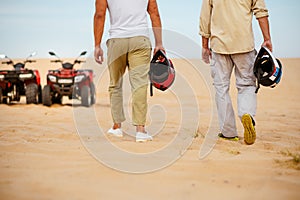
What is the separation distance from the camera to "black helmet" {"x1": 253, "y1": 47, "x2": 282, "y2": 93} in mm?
4410

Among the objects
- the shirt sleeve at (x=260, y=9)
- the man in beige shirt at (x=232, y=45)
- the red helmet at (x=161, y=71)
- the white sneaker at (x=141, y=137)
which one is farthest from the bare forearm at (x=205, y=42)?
the white sneaker at (x=141, y=137)

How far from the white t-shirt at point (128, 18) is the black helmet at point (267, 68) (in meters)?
1.17

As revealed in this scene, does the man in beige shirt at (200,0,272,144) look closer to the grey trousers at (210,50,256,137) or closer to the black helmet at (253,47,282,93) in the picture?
the grey trousers at (210,50,256,137)

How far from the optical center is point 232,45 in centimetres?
455

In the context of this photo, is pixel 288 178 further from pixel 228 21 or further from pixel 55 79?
pixel 55 79

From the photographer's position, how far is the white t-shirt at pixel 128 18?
4582 mm

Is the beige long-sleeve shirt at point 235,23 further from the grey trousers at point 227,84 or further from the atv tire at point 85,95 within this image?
the atv tire at point 85,95

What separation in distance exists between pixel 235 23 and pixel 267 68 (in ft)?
1.79

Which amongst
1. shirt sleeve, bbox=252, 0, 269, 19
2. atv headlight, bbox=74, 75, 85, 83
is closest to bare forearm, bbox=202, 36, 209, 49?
shirt sleeve, bbox=252, 0, 269, 19

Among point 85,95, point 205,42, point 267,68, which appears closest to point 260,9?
point 267,68

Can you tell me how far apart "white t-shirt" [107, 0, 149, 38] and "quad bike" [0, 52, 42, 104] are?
6.04m

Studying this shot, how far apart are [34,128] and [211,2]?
255 cm

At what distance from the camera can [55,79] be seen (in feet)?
32.6

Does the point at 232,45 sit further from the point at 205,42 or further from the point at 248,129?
the point at 248,129
